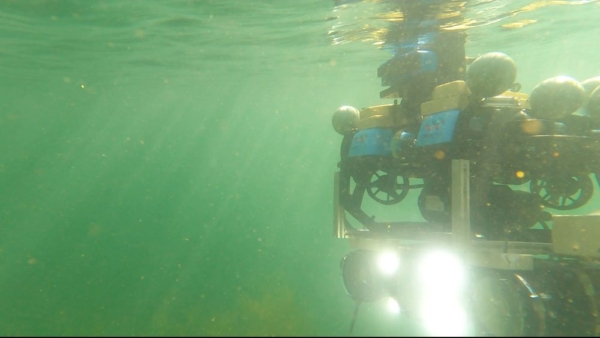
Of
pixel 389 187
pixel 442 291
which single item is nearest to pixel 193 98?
pixel 389 187

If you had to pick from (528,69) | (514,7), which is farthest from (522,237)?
(528,69)

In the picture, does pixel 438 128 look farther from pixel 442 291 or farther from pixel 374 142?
pixel 442 291

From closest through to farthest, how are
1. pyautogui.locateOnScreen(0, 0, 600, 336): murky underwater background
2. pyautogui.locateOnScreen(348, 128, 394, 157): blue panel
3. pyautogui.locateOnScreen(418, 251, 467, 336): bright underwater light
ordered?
pyautogui.locateOnScreen(418, 251, 467, 336): bright underwater light < pyautogui.locateOnScreen(348, 128, 394, 157): blue panel < pyautogui.locateOnScreen(0, 0, 600, 336): murky underwater background

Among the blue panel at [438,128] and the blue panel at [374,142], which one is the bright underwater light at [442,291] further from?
the blue panel at [374,142]

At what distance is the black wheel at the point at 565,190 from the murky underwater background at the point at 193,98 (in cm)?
267

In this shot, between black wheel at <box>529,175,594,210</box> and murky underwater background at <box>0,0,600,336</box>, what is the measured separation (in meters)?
2.67

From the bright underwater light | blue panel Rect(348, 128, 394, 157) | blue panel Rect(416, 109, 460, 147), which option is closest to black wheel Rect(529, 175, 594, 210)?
blue panel Rect(416, 109, 460, 147)

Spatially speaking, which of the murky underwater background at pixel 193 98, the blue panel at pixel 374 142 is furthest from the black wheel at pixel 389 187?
the murky underwater background at pixel 193 98

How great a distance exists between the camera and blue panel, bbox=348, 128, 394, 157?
651 centimetres

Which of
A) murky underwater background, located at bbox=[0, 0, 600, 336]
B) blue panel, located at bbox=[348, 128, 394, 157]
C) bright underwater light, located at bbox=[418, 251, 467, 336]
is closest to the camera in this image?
bright underwater light, located at bbox=[418, 251, 467, 336]

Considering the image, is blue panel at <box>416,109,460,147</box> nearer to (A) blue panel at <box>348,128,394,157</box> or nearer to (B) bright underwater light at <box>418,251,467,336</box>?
(A) blue panel at <box>348,128,394,157</box>

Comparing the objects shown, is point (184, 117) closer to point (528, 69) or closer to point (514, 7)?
point (528, 69)

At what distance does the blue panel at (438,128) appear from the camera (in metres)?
5.07

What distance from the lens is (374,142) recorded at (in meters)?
6.55
